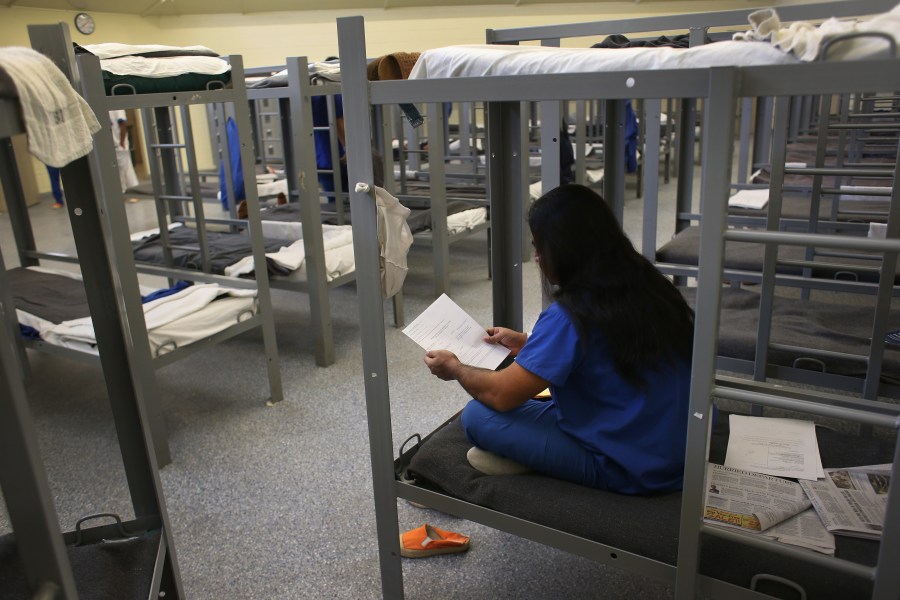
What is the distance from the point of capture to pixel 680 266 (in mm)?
3568

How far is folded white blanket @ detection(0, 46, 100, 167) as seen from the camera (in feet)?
3.71

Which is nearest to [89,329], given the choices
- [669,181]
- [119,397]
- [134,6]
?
[119,397]

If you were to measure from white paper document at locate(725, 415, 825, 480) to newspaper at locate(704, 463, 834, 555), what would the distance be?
0.19ft

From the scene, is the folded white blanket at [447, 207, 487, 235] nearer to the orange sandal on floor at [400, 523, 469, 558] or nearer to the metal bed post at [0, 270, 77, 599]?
the orange sandal on floor at [400, 523, 469, 558]

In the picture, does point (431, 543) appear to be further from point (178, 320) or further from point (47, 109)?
point (47, 109)

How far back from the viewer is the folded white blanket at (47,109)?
1131 millimetres

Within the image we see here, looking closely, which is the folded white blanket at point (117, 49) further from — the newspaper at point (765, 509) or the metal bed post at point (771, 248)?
the newspaper at point (765, 509)

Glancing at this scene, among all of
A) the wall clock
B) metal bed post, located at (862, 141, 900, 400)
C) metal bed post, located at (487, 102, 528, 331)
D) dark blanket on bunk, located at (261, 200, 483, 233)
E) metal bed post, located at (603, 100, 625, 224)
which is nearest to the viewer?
metal bed post, located at (862, 141, 900, 400)

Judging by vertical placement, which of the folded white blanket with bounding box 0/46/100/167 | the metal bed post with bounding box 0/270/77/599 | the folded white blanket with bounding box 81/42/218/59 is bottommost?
the metal bed post with bounding box 0/270/77/599

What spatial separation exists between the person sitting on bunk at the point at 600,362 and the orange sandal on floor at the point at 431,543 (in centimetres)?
55

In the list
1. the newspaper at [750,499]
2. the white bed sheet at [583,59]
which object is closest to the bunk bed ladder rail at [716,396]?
the white bed sheet at [583,59]

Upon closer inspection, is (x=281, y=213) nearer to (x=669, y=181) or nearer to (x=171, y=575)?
(x=171, y=575)

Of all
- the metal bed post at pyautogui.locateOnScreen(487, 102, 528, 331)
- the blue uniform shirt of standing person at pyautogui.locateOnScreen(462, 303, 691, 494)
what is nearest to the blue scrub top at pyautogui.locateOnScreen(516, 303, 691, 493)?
the blue uniform shirt of standing person at pyautogui.locateOnScreen(462, 303, 691, 494)

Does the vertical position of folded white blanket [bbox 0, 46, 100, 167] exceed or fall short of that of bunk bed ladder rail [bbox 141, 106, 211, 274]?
it exceeds it
